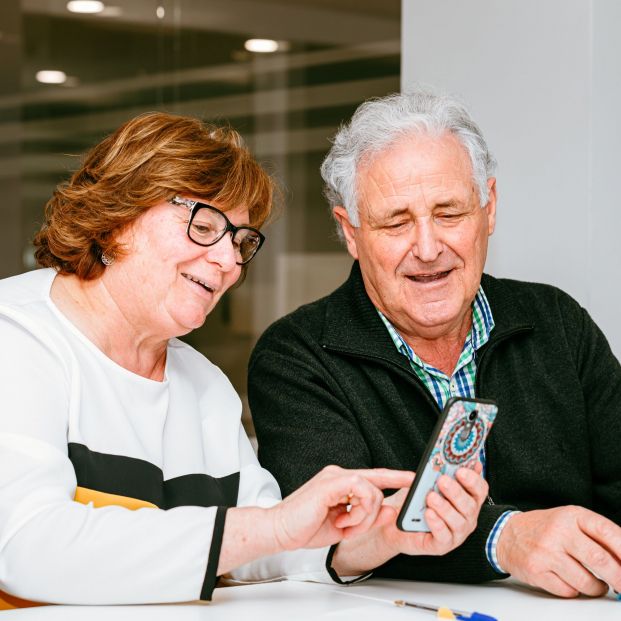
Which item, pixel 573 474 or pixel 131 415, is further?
pixel 573 474

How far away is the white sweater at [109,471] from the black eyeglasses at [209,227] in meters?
0.28

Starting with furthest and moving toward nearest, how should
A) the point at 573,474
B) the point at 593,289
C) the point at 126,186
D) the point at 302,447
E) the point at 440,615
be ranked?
the point at 593,289, the point at 573,474, the point at 302,447, the point at 126,186, the point at 440,615

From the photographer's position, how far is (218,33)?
5.11 metres

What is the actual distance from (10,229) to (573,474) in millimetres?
3325

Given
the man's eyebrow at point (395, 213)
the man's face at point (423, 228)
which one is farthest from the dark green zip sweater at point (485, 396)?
the man's eyebrow at point (395, 213)

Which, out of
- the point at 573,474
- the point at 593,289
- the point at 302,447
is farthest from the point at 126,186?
the point at 593,289

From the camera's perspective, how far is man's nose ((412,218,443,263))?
2.21 meters

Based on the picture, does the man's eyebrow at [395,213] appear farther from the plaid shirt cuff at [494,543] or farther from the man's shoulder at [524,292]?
the plaid shirt cuff at [494,543]

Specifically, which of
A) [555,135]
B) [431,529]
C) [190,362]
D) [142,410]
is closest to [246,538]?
[431,529]

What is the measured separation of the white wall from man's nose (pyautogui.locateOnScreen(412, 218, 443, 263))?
58 cm

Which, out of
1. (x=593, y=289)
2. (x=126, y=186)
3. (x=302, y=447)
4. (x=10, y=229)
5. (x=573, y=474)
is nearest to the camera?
(x=126, y=186)

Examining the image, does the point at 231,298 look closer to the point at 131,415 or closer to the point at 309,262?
the point at 309,262

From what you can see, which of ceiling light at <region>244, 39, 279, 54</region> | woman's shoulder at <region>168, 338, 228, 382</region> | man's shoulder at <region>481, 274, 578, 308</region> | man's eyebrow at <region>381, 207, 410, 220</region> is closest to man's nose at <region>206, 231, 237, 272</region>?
woman's shoulder at <region>168, 338, 228, 382</region>

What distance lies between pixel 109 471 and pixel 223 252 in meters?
0.47
